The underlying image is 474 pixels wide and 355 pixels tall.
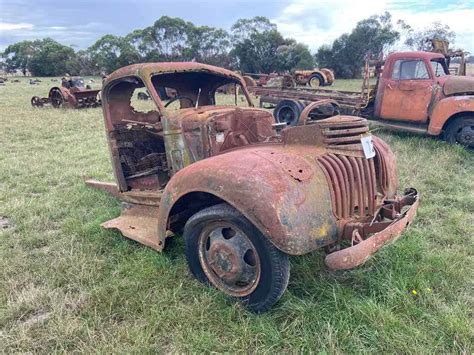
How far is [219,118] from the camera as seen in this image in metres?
3.58

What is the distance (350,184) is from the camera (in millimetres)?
2754

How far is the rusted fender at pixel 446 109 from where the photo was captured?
7.00m

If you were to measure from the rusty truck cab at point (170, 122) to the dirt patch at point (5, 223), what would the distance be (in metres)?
1.25

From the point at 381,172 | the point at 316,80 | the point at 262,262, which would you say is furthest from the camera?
the point at 316,80

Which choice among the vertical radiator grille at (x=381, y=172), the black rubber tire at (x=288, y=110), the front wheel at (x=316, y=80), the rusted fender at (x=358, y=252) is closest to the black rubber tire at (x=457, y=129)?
the black rubber tire at (x=288, y=110)

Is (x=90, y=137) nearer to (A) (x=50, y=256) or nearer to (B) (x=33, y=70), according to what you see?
(A) (x=50, y=256)

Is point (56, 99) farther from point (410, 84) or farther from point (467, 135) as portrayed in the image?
point (467, 135)

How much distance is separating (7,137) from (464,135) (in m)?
9.61

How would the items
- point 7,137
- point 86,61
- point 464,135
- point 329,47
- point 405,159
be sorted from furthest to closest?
point 86,61
point 329,47
point 7,137
point 464,135
point 405,159

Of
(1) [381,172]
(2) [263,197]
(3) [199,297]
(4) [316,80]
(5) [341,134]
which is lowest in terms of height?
(3) [199,297]

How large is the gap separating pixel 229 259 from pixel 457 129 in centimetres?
634

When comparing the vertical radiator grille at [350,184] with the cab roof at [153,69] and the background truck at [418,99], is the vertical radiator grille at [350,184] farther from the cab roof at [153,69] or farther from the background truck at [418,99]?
the background truck at [418,99]

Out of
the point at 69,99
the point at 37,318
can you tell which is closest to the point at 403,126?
the point at 37,318

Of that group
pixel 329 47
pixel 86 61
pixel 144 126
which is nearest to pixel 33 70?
pixel 86 61
